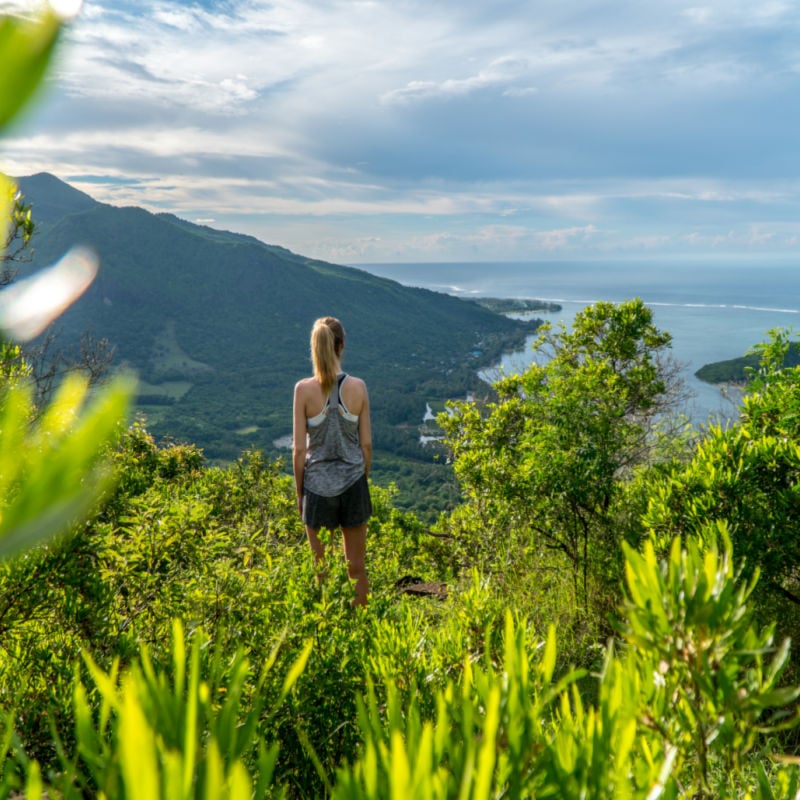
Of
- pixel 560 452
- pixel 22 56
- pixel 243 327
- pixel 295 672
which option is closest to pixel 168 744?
pixel 295 672

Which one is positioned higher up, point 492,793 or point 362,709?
point 362,709

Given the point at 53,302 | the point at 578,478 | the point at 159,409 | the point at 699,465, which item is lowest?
the point at 159,409

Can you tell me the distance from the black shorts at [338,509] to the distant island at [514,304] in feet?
372

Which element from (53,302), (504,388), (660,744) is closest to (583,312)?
(504,388)

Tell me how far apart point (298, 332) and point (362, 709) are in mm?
158604

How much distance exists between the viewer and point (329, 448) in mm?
3961

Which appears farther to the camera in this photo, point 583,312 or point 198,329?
point 198,329

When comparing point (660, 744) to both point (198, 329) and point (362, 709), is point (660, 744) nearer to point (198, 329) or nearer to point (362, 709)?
point (362, 709)

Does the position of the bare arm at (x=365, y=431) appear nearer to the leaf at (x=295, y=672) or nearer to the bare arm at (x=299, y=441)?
the bare arm at (x=299, y=441)

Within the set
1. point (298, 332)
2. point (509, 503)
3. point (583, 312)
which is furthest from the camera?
point (298, 332)

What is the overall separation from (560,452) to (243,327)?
16331cm

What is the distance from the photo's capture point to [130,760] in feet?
1.22

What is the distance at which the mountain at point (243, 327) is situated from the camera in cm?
9306

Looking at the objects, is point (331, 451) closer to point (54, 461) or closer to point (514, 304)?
point (54, 461)
